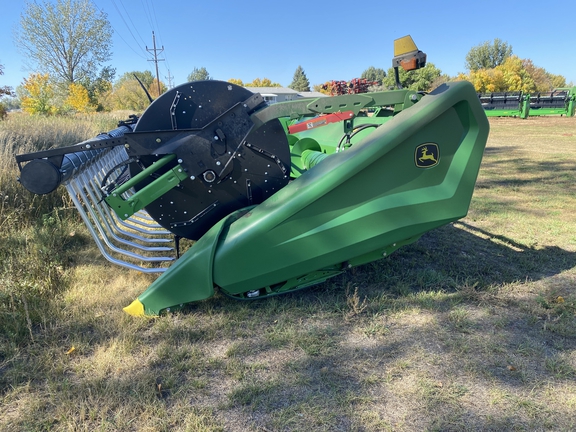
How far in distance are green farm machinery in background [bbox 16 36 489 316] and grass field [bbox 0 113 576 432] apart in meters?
0.30

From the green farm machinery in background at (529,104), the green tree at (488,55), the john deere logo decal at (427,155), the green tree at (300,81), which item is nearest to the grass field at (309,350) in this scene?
the john deere logo decal at (427,155)

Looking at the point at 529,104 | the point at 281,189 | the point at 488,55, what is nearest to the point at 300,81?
the point at 488,55

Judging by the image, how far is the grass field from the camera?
5.94ft

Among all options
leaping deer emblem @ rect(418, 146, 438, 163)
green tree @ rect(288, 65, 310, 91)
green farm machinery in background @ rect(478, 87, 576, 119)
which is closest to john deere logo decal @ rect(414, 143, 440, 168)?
leaping deer emblem @ rect(418, 146, 438, 163)

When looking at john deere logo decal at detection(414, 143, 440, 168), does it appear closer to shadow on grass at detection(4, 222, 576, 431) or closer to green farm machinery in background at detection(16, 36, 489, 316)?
green farm machinery in background at detection(16, 36, 489, 316)

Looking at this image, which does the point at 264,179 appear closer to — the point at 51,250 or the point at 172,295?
the point at 172,295

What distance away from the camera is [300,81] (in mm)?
110500

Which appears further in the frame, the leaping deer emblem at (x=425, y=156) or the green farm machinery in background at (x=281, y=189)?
the leaping deer emblem at (x=425, y=156)

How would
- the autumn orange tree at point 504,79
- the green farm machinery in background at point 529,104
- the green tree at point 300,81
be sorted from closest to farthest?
the green farm machinery in background at point 529,104, the autumn orange tree at point 504,79, the green tree at point 300,81

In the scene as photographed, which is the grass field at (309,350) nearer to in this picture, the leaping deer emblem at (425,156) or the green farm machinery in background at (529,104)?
the leaping deer emblem at (425,156)

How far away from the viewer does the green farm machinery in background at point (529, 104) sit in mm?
23734

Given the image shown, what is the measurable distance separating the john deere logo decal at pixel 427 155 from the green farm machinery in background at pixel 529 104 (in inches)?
987

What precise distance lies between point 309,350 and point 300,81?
378 ft

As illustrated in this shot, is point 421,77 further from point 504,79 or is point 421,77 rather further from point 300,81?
point 300,81
